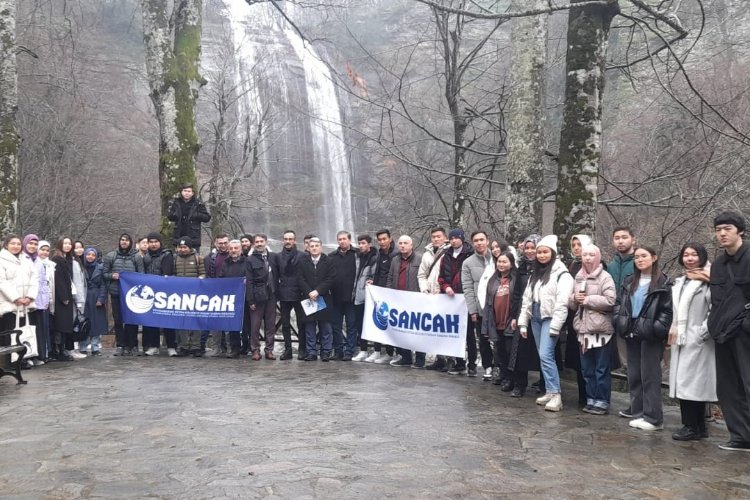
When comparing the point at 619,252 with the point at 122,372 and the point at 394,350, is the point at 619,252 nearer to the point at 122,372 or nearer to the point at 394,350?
the point at 394,350

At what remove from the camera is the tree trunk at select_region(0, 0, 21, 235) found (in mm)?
10188

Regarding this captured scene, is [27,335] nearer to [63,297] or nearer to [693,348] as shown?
[63,297]

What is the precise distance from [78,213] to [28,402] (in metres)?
14.6

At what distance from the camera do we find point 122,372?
8.90 meters

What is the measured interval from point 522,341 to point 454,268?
6.75 ft

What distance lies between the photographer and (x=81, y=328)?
10422mm

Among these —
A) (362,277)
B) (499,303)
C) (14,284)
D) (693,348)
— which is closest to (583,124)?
(499,303)

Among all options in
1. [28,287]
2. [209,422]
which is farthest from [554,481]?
[28,287]

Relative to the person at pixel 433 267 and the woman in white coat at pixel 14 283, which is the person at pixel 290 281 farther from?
the woman in white coat at pixel 14 283

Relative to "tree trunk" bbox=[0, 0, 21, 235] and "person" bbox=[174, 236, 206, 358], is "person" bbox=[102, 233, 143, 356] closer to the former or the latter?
"person" bbox=[174, 236, 206, 358]

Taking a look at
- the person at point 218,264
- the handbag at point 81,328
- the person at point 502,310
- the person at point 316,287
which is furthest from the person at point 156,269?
the person at point 502,310

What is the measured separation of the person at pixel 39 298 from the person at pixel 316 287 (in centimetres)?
390

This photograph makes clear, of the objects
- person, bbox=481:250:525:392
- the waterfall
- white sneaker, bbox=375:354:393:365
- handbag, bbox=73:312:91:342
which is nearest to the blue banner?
handbag, bbox=73:312:91:342

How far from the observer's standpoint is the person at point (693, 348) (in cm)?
578
